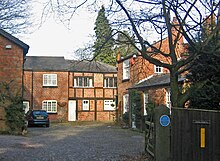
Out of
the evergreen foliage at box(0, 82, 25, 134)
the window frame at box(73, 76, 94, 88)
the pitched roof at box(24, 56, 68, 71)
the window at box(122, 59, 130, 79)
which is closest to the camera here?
the evergreen foliage at box(0, 82, 25, 134)

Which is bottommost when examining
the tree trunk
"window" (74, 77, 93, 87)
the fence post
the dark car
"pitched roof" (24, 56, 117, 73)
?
the dark car

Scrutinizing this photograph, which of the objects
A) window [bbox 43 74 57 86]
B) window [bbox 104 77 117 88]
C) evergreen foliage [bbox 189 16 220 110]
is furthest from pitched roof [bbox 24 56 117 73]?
evergreen foliage [bbox 189 16 220 110]

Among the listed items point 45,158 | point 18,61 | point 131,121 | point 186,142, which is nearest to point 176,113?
point 186,142

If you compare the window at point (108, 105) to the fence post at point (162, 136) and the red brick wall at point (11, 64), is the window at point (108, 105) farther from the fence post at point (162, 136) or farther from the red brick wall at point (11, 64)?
the fence post at point (162, 136)

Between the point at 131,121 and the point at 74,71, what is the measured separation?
1558cm

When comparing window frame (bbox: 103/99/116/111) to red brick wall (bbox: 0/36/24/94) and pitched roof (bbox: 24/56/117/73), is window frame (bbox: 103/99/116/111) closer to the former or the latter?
pitched roof (bbox: 24/56/117/73)

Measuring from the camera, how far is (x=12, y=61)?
26438mm

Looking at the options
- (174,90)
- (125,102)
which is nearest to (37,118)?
(125,102)

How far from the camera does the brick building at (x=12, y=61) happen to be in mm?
26094

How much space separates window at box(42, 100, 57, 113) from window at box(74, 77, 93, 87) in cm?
355

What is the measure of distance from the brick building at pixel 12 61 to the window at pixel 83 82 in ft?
63.3

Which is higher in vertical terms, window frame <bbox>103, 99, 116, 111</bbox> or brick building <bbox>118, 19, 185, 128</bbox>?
brick building <bbox>118, 19, 185, 128</bbox>

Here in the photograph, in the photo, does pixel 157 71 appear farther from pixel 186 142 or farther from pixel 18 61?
pixel 186 142

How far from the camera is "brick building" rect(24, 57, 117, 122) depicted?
44.1 meters
